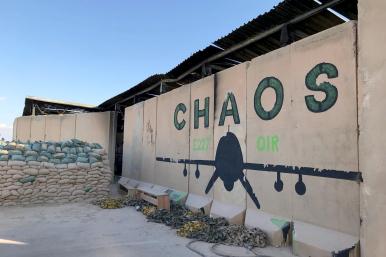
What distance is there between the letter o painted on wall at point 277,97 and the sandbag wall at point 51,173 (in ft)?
20.2

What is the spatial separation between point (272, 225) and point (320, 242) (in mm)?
1055

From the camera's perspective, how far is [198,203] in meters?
A: 7.85

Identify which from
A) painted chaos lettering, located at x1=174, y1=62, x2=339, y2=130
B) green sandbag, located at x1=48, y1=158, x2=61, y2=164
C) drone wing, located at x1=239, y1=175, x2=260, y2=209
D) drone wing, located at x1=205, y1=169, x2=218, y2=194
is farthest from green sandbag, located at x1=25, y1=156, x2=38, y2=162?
drone wing, located at x1=239, y1=175, x2=260, y2=209

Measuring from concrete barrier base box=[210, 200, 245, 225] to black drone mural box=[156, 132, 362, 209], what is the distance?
36cm

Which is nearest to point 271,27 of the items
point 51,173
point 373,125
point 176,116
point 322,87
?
point 322,87

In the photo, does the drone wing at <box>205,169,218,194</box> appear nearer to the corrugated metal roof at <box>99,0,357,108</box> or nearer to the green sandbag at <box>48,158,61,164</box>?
the corrugated metal roof at <box>99,0,357,108</box>

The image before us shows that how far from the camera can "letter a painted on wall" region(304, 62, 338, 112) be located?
4784 mm

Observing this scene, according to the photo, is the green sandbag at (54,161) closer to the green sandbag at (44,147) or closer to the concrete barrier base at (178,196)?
the green sandbag at (44,147)

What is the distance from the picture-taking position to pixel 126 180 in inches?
516

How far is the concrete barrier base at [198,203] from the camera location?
7539 mm

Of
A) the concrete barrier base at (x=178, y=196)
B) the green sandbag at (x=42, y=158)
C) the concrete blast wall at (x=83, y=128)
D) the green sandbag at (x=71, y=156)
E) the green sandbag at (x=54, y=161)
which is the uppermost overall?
the concrete blast wall at (x=83, y=128)

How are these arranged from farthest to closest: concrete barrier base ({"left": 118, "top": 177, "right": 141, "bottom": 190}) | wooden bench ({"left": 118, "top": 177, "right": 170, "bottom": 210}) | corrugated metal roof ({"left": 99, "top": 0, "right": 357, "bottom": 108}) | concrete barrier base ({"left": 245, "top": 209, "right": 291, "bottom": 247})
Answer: concrete barrier base ({"left": 118, "top": 177, "right": 141, "bottom": 190}), wooden bench ({"left": 118, "top": 177, "right": 170, "bottom": 210}), corrugated metal roof ({"left": 99, "top": 0, "right": 357, "bottom": 108}), concrete barrier base ({"left": 245, "top": 209, "right": 291, "bottom": 247})

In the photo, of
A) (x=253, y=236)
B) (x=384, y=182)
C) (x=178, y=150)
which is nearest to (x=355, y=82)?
(x=384, y=182)

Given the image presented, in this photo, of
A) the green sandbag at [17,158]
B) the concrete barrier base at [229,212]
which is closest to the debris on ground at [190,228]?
the concrete barrier base at [229,212]
